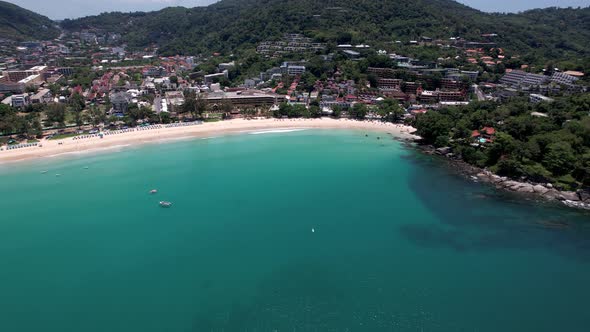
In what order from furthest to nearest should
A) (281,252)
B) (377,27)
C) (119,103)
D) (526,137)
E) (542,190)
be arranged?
(377,27) < (119,103) < (526,137) < (542,190) < (281,252)

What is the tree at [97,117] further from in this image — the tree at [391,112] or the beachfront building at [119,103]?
the tree at [391,112]

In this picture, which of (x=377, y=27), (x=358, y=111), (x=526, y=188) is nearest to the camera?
(x=526, y=188)

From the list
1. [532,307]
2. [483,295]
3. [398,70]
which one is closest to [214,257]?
[483,295]

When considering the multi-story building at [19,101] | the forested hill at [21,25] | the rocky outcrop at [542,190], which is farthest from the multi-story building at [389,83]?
the forested hill at [21,25]

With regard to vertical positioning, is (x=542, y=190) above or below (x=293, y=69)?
below

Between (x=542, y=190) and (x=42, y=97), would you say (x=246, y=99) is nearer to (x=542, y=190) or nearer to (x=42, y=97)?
(x=42, y=97)

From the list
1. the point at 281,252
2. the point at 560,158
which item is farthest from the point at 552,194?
the point at 281,252
